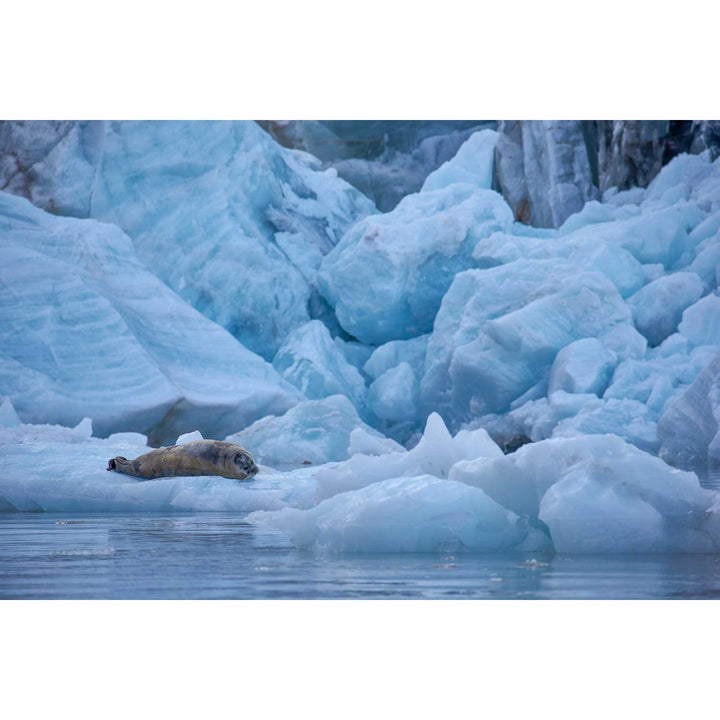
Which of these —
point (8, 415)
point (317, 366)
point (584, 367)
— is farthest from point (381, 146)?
point (8, 415)

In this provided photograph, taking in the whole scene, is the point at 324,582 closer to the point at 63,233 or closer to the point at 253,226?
the point at 63,233

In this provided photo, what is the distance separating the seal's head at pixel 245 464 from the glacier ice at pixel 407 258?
4.53 meters

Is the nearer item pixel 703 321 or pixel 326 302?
pixel 703 321

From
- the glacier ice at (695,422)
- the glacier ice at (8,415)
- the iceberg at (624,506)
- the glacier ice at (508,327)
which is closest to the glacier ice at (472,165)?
the glacier ice at (508,327)

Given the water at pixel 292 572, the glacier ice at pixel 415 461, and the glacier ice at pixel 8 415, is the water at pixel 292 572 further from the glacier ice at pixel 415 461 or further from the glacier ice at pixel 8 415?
the glacier ice at pixel 8 415

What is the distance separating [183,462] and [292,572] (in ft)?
7.83

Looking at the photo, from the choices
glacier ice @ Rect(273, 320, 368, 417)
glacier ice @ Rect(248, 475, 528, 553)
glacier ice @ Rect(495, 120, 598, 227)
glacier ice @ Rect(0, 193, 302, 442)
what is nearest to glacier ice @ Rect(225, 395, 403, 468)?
glacier ice @ Rect(0, 193, 302, 442)

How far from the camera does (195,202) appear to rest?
9203mm

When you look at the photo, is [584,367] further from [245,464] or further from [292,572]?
[292,572]

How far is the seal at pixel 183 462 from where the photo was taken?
480 cm

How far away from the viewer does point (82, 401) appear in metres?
7.32

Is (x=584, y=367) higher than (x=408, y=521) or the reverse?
higher

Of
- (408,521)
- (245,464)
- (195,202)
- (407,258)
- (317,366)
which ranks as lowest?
(408,521)

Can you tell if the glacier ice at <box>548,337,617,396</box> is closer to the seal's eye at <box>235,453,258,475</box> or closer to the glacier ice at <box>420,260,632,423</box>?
the glacier ice at <box>420,260,632,423</box>
